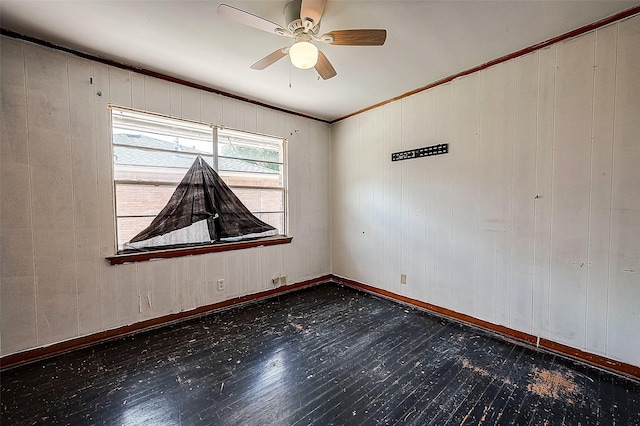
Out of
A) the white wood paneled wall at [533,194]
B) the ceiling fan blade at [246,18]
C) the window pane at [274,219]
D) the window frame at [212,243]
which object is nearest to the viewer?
the ceiling fan blade at [246,18]

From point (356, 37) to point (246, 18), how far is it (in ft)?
2.39

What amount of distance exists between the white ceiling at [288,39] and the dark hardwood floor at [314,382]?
262 cm

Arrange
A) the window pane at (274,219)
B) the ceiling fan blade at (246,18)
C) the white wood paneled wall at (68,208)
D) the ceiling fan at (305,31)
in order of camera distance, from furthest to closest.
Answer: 1. the window pane at (274,219)
2. the white wood paneled wall at (68,208)
3. the ceiling fan at (305,31)
4. the ceiling fan blade at (246,18)

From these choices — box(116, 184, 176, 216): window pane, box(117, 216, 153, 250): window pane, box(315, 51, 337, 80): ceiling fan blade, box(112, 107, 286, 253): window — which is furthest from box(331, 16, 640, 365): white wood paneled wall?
box(117, 216, 153, 250): window pane

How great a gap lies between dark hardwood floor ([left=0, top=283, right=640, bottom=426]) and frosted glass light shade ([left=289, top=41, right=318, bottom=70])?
2.27 meters

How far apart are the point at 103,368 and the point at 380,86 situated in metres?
3.71

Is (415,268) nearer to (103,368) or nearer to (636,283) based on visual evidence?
(636,283)

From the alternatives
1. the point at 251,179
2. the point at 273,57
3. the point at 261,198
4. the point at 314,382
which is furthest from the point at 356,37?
the point at 314,382

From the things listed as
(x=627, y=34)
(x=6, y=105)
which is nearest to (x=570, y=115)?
(x=627, y=34)

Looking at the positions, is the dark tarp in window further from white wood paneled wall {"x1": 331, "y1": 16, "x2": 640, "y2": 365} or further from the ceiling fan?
white wood paneled wall {"x1": 331, "y1": 16, "x2": 640, "y2": 365}

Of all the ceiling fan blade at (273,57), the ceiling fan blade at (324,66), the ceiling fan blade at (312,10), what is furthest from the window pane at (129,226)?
the ceiling fan blade at (312,10)

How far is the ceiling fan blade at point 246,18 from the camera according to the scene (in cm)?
155

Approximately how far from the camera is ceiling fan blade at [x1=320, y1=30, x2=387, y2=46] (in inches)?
69.6

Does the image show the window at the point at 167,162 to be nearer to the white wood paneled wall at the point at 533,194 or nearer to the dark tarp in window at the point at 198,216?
the dark tarp in window at the point at 198,216
